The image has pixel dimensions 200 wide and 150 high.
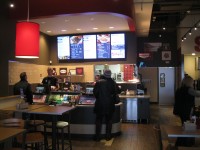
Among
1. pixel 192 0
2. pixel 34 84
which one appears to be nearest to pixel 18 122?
pixel 34 84

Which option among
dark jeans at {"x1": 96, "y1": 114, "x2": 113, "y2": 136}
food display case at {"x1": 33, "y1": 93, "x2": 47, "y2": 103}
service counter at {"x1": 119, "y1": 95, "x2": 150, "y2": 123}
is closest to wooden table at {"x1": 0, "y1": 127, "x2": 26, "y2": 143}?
dark jeans at {"x1": 96, "y1": 114, "x2": 113, "y2": 136}

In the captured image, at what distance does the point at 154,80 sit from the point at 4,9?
31.7 feet

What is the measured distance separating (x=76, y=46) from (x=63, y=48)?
1.96 ft

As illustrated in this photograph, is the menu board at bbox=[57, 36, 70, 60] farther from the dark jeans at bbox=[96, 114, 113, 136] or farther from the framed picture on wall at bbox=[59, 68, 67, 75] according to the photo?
the dark jeans at bbox=[96, 114, 113, 136]

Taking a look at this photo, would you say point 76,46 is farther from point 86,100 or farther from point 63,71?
point 86,100

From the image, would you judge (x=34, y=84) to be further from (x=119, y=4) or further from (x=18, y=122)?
(x=18, y=122)

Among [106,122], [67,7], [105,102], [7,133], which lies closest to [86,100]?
[105,102]

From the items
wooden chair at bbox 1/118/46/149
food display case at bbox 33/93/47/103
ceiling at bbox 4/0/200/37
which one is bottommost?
wooden chair at bbox 1/118/46/149

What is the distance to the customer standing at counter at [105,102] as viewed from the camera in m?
6.34

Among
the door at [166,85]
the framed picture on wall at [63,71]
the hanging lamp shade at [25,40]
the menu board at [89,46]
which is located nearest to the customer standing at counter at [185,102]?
the hanging lamp shade at [25,40]

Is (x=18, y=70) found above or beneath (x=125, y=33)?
beneath

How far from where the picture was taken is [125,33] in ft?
32.7

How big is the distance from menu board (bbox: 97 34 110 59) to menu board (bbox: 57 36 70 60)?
126cm

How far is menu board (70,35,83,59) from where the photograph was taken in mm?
10180
